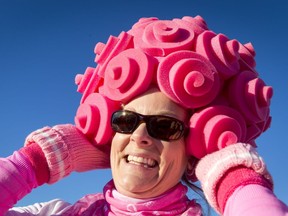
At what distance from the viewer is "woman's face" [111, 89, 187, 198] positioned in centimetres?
295

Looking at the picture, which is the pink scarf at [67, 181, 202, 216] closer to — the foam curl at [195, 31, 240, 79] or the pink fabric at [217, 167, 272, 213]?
the pink fabric at [217, 167, 272, 213]

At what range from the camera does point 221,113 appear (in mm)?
3010

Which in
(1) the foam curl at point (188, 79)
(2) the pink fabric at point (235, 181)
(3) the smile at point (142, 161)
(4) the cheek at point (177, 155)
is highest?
(1) the foam curl at point (188, 79)

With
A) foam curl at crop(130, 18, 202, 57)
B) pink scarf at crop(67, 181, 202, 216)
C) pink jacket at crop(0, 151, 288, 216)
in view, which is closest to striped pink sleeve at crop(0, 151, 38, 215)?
pink jacket at crop(0, 151, 288, 216)

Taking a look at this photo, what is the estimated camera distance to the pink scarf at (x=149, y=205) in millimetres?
2914

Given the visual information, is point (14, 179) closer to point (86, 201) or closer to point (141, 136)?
point (86, 201)

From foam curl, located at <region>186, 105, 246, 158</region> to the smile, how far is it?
0.25 m

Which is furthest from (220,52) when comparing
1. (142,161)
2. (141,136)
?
(142,161)

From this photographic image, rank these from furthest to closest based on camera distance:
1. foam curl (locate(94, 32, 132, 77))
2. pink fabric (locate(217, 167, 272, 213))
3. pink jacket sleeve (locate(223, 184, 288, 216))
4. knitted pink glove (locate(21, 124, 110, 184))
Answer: foam curl (locate(94, 32, 132, 77)) → knitted pink glove (locate(21, 124, 110, 184)) → pink fabric (locate(217, 167, 272, 213)) → pink jacket sleeve (locate(223, 184, 288, 216))

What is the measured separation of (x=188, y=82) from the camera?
2973mm

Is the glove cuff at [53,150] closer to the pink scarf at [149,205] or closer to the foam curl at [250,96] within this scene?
the pink scarf at [149,205]

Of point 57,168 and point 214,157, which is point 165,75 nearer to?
point 214,157

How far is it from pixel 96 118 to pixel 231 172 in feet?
3.36

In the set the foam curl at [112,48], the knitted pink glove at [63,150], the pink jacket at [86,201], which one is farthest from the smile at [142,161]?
the foam curl at [112,48]
